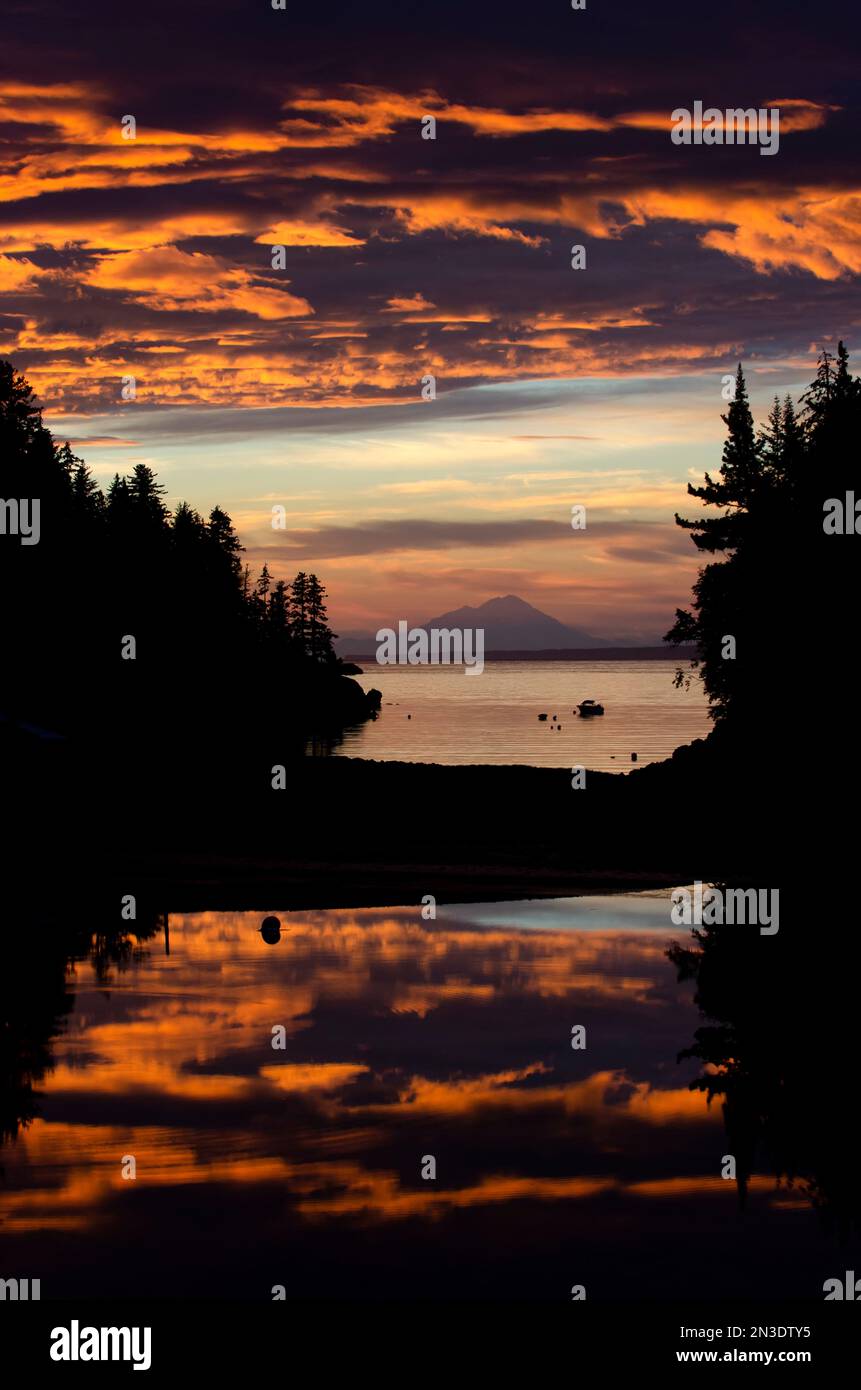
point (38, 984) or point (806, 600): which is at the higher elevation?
point (806, 600)

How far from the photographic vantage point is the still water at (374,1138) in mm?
11438

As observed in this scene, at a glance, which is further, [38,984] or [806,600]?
[806,600]

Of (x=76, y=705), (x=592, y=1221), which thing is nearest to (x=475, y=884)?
(x=592, y=1221)

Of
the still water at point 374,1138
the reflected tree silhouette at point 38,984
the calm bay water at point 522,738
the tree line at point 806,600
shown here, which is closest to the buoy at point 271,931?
the still water at point 374,1138

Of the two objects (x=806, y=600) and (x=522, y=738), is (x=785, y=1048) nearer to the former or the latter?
(x=806, y=600)

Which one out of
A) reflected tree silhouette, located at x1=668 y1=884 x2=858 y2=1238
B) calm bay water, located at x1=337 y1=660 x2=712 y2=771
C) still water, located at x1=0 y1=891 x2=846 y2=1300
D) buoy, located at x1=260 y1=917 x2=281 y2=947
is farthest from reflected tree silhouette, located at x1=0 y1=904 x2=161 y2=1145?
calm bay water, located at x1=337 y1=660 x2=712 y2=771

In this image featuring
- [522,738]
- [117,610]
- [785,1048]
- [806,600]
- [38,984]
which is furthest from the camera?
[522,738]

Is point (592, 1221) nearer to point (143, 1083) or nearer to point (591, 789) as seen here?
point (143, 1083)

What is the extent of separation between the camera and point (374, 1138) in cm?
1465

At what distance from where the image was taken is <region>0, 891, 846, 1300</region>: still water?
37.5 feet

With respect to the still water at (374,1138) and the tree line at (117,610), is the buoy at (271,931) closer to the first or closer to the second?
the still water at (374,1138)

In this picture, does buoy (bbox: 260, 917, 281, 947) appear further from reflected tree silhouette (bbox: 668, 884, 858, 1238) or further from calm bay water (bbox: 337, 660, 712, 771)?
calm bay water (bbox: 337, 660, 712, 771)

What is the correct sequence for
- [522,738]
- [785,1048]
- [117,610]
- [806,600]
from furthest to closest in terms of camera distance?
[522,738] < [117,610] < [806,600] < [785,1048]

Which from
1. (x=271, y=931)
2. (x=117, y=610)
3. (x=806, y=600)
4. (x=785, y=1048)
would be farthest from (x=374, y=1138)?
(x=117, y=610)
